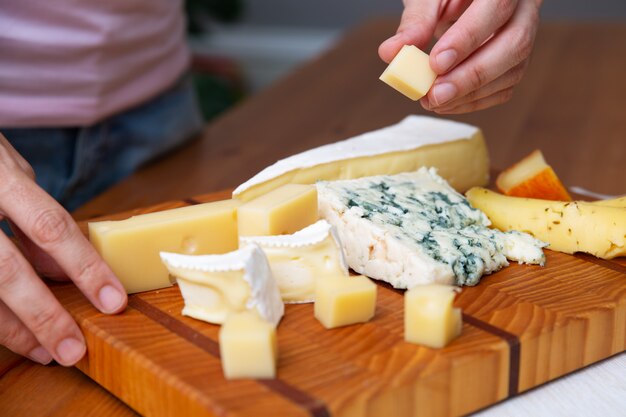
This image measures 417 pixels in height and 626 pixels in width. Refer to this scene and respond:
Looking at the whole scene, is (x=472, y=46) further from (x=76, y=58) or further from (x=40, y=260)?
(x=76, y=58)

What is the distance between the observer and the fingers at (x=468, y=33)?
1.41m

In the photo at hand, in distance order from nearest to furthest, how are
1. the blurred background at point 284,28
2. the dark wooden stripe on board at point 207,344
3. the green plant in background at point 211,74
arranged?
the dark wooden stripe on board at point 207,344 < the green plant in background at point 211,74 < the blurred background at point 284,28

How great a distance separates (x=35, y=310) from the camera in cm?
121

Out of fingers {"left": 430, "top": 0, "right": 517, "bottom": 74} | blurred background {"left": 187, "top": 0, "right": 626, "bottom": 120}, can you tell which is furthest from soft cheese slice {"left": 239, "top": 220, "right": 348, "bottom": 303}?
blurred background {"left": 187, "top": 0, "right": 626, "bottom": 120}

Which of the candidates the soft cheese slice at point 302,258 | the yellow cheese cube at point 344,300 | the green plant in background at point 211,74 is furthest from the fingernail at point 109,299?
the green plant in background at point 211,74

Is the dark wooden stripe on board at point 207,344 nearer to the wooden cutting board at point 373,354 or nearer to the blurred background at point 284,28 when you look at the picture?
the wooden cutting board at point 373,354

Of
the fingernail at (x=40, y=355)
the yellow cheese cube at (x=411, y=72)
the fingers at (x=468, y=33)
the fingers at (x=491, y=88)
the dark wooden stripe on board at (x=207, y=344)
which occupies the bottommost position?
the fingernail at (x=40, y=355)

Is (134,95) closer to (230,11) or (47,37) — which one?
(47,37)

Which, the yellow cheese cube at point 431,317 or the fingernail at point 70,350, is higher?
the yellow cheese cube at point 431,317

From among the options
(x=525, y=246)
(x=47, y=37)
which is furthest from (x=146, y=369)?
(x=47, y=37)

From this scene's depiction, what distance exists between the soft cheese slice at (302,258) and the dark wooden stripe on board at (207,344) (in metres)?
0.17

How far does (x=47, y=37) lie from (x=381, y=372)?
1.26m

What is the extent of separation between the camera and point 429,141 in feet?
5.77

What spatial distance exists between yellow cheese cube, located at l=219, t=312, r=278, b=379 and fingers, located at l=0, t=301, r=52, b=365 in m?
0.38
